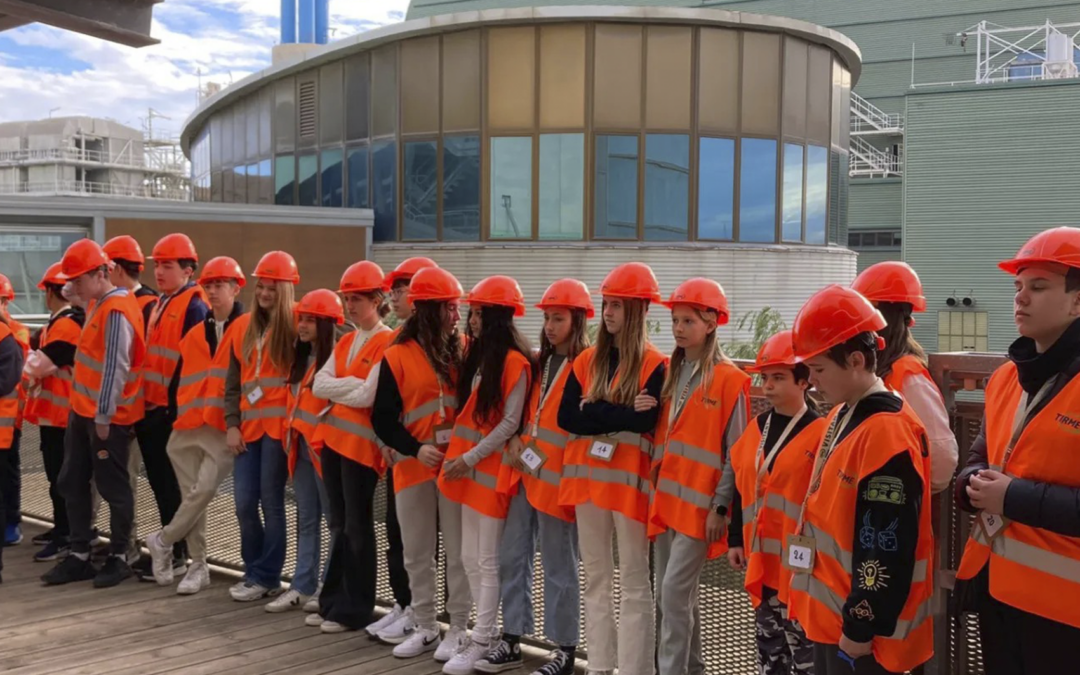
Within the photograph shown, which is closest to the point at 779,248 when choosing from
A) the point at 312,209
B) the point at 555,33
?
the point at 555,33

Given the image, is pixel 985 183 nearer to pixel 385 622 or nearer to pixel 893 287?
pixel 385 622

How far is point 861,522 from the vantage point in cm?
310

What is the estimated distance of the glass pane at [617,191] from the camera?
22.8m

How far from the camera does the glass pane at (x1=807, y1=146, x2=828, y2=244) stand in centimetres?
2467

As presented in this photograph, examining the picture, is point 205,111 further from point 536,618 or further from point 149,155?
point 149,155

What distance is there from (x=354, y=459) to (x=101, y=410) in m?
2.14

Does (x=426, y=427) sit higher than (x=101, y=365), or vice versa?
(x=101, y=365)

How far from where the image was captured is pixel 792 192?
24188 millimetres

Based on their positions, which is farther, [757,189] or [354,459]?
[757,189]

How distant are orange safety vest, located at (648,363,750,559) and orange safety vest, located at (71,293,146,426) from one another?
422cm

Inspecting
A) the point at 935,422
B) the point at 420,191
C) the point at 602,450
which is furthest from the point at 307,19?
the point at 935,422

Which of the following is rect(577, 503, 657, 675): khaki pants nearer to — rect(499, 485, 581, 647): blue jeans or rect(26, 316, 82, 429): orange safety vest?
rect(499, 485, 581, 647): blue jeans

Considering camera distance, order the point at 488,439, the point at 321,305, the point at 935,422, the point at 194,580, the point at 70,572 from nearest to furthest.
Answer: the point at 935,422
the point at 488,439
the point at 321,305
the point at 194,580
the point at 70,572

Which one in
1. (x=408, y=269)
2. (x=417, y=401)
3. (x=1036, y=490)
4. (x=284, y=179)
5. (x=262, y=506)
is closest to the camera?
(x=1036, y=490)
